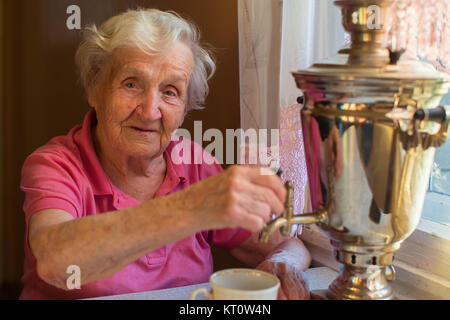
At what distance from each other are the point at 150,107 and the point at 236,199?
0.57m

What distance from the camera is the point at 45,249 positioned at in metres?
1.12

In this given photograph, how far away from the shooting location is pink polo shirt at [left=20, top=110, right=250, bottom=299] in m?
1.36

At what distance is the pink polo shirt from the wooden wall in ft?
1.58

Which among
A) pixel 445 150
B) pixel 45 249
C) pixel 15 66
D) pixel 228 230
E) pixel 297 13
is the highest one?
pixel 297 13

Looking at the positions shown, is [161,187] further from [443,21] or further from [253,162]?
[443,21]

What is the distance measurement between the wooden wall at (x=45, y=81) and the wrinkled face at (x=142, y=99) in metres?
0.49

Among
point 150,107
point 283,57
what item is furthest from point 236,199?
point 283,57

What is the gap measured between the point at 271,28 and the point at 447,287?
818 mm

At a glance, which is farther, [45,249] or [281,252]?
[281,252]

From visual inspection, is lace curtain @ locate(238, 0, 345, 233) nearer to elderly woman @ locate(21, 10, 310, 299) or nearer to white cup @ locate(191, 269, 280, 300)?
elderly woman @ locate(21, 10, 310, 299)

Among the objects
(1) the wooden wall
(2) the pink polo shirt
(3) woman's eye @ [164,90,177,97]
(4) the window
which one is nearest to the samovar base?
(4) the window

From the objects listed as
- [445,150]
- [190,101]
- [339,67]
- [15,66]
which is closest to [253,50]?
[190,101]

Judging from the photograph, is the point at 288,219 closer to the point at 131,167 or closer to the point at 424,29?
the point at 424,29

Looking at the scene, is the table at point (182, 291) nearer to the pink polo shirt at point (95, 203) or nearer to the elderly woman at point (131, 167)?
the elderly woman at point (131, 167)
